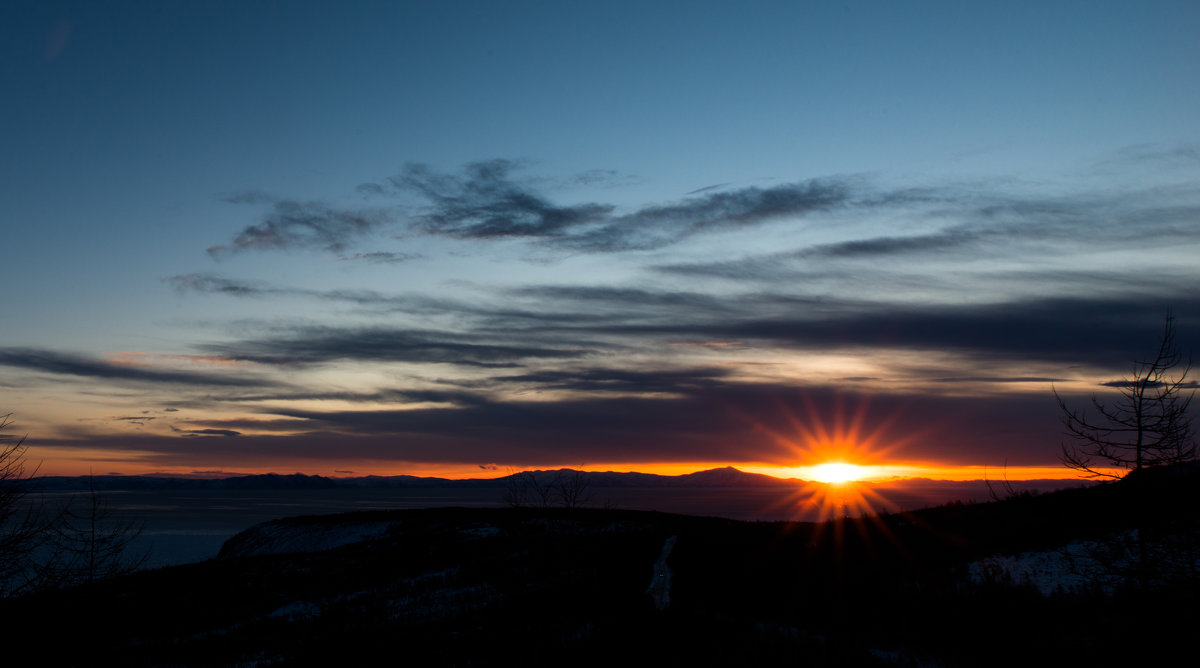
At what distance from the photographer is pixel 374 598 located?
1092 inches

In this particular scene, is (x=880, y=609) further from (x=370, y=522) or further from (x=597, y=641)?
(x=370, y=522)

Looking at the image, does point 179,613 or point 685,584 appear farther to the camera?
point 179,613

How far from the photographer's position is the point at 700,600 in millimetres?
A: 19688

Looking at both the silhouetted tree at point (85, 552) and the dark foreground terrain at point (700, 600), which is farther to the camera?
the silhouetted tree at point (85, 552)

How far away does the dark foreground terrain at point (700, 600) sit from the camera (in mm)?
14633

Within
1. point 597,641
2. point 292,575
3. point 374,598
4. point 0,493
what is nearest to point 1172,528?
point 597,641

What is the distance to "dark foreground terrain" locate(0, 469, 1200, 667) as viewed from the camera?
14.6 metres

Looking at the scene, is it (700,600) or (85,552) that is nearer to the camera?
(700,600)

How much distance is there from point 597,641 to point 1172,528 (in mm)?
15173

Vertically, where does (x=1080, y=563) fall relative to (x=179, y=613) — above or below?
above

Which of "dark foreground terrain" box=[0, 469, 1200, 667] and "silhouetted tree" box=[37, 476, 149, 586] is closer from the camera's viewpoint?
"dark foreground terrain" box=[0, 469, 1200, 667]

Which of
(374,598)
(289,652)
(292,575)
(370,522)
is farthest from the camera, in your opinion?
(370,522)

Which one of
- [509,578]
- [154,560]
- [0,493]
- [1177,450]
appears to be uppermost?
[1177,450]

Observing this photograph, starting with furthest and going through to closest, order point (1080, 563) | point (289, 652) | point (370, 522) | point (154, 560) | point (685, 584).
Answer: point (154, 560)
point (370, 522)
point (1080, 563)
point (685, 584)
point (289, 652)
